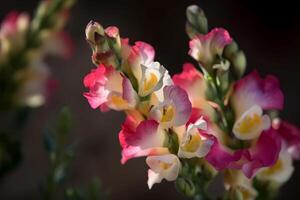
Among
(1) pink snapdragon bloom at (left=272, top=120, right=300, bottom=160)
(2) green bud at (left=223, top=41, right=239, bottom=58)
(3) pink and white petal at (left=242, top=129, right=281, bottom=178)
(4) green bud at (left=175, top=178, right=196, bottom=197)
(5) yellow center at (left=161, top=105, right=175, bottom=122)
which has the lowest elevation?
(1) pink snapdragon bloom at (left=272, top=120, right=300, bottom=160)

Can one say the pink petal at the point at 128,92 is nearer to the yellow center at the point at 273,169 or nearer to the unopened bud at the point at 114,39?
the unopened bud at the point at 114,39

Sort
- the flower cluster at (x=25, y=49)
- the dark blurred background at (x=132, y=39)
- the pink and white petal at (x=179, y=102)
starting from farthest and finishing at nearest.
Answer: the dark blurred background at (x=132, y=39), the flower cluster at (x=25, y=49), the pink and white petal at (x=179, y=102)

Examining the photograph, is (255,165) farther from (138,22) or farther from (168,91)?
(138,22)

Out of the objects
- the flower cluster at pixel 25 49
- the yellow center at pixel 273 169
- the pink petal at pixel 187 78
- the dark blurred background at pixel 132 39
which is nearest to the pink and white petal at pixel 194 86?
the pink petal at pixel 187 78

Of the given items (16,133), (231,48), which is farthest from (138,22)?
(231,48)

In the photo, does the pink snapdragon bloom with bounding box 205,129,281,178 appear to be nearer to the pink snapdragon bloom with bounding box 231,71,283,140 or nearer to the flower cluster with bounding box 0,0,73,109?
the pink snapdragon bloom with bounding box 231,71,283,140

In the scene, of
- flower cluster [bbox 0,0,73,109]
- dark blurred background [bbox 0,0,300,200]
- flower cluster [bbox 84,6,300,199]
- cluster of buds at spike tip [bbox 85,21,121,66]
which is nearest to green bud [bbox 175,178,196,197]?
flower cluster [bbox 84,6,300,199]

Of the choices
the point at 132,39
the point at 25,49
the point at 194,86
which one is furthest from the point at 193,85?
the point at 132,39
